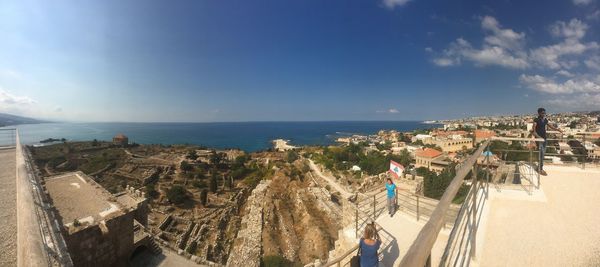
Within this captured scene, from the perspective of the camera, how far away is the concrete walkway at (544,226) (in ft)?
7.75

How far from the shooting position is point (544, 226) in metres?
2.92

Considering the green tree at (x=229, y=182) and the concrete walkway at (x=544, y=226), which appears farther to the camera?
the green tree at (x=229, y=182)

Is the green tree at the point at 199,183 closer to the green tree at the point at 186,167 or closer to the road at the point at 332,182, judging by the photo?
the green tree at the point at 186,167

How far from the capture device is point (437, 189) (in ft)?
63.6

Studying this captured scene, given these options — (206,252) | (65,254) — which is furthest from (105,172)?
(65,254)

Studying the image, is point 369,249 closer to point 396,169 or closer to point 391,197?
point 391,197

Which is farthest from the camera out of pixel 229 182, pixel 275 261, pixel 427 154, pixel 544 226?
pixel 427 154

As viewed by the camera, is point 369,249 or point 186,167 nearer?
point 369,249

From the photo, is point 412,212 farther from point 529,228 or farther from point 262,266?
point 262,266

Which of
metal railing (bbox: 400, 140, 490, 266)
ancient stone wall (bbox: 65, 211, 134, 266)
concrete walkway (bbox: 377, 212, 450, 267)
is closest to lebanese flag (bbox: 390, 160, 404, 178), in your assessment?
concrete walkway (bbox: 377, 212, 450, 267)

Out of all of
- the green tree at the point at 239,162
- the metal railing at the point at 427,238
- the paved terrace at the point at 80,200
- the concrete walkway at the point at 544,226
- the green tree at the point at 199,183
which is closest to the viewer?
the metal railing at the point at 427,238

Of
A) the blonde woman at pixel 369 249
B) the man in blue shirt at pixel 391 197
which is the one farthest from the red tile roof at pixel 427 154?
the blonde woman at pixel 369 249

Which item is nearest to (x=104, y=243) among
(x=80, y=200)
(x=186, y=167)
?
(x=80, y=200)

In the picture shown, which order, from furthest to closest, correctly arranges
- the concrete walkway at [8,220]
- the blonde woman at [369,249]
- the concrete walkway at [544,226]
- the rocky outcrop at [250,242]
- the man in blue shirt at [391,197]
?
the rocky outcrop at [250,242], the man in blue shirt at [391,197], the blonde woman at [369,249], the concrete walkway at [8,220], the concrete walkway at [544,226]
